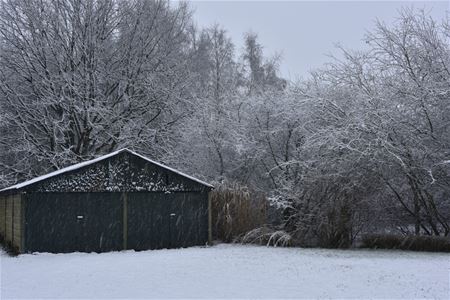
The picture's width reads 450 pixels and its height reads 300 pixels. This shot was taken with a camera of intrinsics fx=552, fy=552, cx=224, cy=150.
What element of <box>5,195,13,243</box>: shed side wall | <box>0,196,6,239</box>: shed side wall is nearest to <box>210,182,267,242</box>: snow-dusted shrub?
<box>5,195,13,243</box>: shed side wall

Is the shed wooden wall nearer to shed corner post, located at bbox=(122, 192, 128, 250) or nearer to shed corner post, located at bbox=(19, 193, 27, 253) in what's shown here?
shed corner post, located at bbox=(19, 193, 27, 253)

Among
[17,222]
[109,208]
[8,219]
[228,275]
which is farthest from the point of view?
[8,219]

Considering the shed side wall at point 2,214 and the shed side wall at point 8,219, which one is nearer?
the shed side wall at point 8,219

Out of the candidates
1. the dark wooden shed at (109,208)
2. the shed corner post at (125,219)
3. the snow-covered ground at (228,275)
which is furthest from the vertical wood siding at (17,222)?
the shed corner post at (125,219)

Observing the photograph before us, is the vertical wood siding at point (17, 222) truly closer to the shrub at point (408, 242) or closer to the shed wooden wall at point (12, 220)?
the shed wooden wall at point (12, 220)

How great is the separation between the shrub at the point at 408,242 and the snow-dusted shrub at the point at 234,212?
4.08m

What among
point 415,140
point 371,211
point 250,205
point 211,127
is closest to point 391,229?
point 371,211

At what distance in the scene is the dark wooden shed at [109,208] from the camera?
16.7 meters

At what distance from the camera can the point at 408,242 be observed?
18031 mm

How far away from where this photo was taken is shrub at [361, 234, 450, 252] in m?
17.4

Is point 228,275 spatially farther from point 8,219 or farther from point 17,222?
point 8,219

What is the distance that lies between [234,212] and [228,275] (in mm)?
8561

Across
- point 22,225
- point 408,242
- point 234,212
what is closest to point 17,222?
point 22,225

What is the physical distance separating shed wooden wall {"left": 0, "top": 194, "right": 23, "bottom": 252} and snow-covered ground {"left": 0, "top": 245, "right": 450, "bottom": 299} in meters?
0.87
